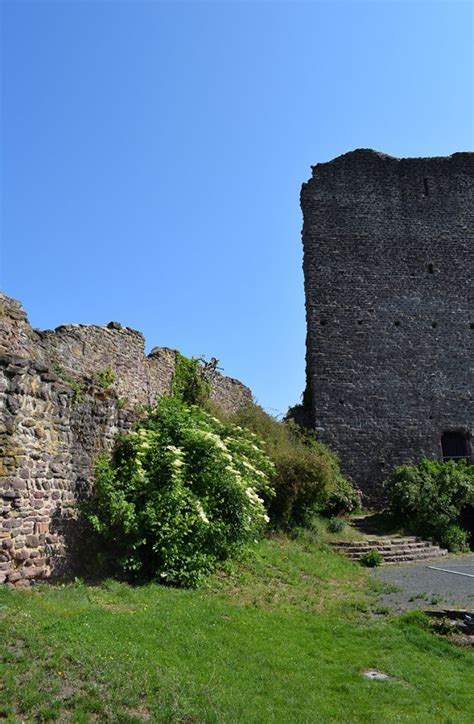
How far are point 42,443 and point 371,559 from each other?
28.3 feet

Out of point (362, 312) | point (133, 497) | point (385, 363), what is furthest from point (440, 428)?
point (133, 497)

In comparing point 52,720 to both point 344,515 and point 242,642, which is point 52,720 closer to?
point 242,642

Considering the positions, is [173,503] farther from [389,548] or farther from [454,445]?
[454,445]

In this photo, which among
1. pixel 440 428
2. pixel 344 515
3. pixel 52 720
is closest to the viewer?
pixel 52 720

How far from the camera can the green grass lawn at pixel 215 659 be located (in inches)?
185

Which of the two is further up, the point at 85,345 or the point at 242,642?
the point at 85,345

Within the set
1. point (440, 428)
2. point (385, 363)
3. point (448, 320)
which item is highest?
point (448, 320)

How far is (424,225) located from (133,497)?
1861 centimetres

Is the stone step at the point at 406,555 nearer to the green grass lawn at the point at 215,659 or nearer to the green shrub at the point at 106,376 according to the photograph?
the green grass lawn at the point at 215,659

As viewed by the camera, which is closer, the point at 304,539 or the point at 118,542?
the point at 118,542

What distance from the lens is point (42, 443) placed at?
321 inches

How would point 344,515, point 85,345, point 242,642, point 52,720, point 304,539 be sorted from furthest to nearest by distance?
point 344,515 → point 304,539 → point 85,345 → point 242,642 → point 52,720

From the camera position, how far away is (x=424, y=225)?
23.5 meters

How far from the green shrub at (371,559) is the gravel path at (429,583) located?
0.84 ft
